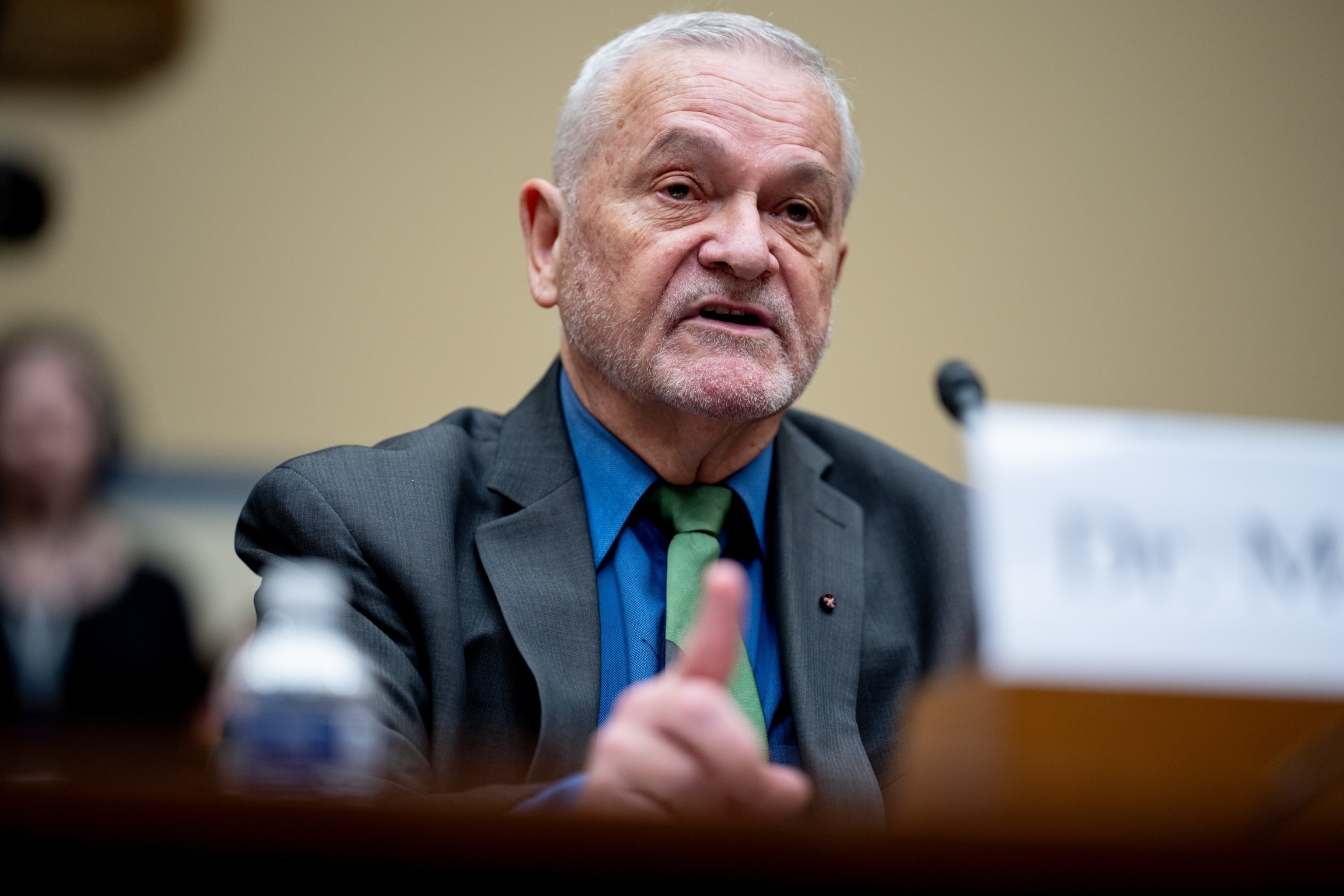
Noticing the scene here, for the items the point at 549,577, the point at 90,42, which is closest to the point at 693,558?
the point at 549,577

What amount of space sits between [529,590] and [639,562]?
15cm

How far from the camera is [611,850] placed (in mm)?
543

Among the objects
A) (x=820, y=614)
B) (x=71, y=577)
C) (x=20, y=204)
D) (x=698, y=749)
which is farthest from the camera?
(x=20, y=204)

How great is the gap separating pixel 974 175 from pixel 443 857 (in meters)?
2.96

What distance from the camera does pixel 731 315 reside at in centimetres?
154

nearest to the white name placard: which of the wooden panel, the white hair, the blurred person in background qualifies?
the wooden panel

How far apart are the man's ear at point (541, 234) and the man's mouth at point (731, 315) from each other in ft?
0.96

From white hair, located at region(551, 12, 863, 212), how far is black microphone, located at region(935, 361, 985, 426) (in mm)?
543

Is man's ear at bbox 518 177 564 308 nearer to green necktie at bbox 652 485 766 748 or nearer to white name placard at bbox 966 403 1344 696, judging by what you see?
green necktie at bbox 652 485 766 748

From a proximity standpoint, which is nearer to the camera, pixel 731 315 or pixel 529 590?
pixel 529 590

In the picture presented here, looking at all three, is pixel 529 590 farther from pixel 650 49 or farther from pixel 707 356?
pixel 650 49

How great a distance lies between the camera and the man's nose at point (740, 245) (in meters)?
1.51

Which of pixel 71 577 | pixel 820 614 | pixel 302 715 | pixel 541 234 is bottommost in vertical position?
pixel 71 577

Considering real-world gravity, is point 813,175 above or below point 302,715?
above
